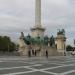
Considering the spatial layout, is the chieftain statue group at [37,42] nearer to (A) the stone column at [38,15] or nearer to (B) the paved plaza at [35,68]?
(A) the stone column at [38,15]

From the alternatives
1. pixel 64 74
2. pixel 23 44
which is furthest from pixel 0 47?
pixel 64 74

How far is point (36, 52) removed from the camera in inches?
2876

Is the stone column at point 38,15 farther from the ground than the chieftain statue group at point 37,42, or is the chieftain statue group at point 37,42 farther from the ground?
the stone column at point 38,15

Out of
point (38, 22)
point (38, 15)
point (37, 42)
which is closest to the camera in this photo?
point (38, 15)

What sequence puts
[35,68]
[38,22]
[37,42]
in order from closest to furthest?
[35,68], [38,22], [37,42]

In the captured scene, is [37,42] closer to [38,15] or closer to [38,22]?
[38,22]

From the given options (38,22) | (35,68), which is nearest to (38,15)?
(38,22)

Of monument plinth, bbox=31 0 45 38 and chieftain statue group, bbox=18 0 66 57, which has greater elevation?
monument plinth, bbox=31 0 45 38

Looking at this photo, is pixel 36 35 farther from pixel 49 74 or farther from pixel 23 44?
pixel 49 74

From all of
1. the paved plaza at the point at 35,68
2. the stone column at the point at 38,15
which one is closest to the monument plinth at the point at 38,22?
the stone column at the point at 38,15

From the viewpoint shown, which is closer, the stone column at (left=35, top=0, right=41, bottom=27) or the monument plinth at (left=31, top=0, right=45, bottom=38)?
the stone column at (left=35, top=0, right=41, bottom=27)

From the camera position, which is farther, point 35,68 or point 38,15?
point 38,15

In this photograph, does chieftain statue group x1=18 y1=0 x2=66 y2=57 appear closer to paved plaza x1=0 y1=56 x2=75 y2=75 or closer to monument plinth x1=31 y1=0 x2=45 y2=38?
monument plinth x1=31 y1=0 x2=45 y2=38

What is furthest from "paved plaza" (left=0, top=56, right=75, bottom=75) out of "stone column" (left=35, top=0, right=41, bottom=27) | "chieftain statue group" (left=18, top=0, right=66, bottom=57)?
"stone column" (left=35, top=0, right=41, bottom=27)
